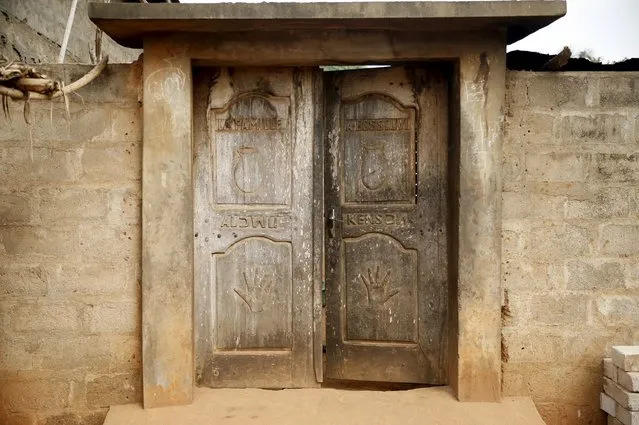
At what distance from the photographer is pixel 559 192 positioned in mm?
3438

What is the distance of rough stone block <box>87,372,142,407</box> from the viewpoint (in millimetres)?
3416

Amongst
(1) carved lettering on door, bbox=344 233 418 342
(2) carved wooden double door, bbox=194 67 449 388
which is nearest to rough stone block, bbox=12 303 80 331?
(2) carved wooden double door, bbox=194 67 449 388

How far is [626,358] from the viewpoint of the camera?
126 inches

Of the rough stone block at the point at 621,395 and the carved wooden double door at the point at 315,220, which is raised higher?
the carved wooden double door at the point at 315,220

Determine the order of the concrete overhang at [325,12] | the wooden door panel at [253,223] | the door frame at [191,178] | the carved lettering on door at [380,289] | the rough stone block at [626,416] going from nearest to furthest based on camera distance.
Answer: the concrete overhang at [325,12] → the rough stone block at [626,416] → the door frame at [191,178] → the wooden door panel at [253,223] → the carved lettering on door at [380,289]

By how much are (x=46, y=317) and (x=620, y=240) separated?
152 inches

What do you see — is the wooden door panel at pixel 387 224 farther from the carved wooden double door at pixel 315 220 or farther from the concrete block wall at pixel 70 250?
the concrete block wall at pixel 70 250

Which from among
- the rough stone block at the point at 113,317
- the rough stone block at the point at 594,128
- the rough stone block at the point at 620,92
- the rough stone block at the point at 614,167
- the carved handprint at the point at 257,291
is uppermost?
the rough stone block at the point at 620,92

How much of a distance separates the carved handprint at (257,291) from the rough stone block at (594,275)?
2.05 meters

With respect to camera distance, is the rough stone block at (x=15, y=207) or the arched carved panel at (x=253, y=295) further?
the arched carved panel at (x=253, y=295)

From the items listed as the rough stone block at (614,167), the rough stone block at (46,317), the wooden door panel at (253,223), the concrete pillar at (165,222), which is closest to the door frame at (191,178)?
the concrete pillar at (165,222)

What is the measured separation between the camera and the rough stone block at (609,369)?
10.9 feet

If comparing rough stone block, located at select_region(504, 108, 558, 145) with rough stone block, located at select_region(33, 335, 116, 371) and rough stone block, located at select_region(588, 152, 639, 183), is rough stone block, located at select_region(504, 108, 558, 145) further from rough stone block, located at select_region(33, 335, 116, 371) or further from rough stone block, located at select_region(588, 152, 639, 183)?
rough stone block, located at select_region(33, 335, 116, 371)

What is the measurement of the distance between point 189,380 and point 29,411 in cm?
110
